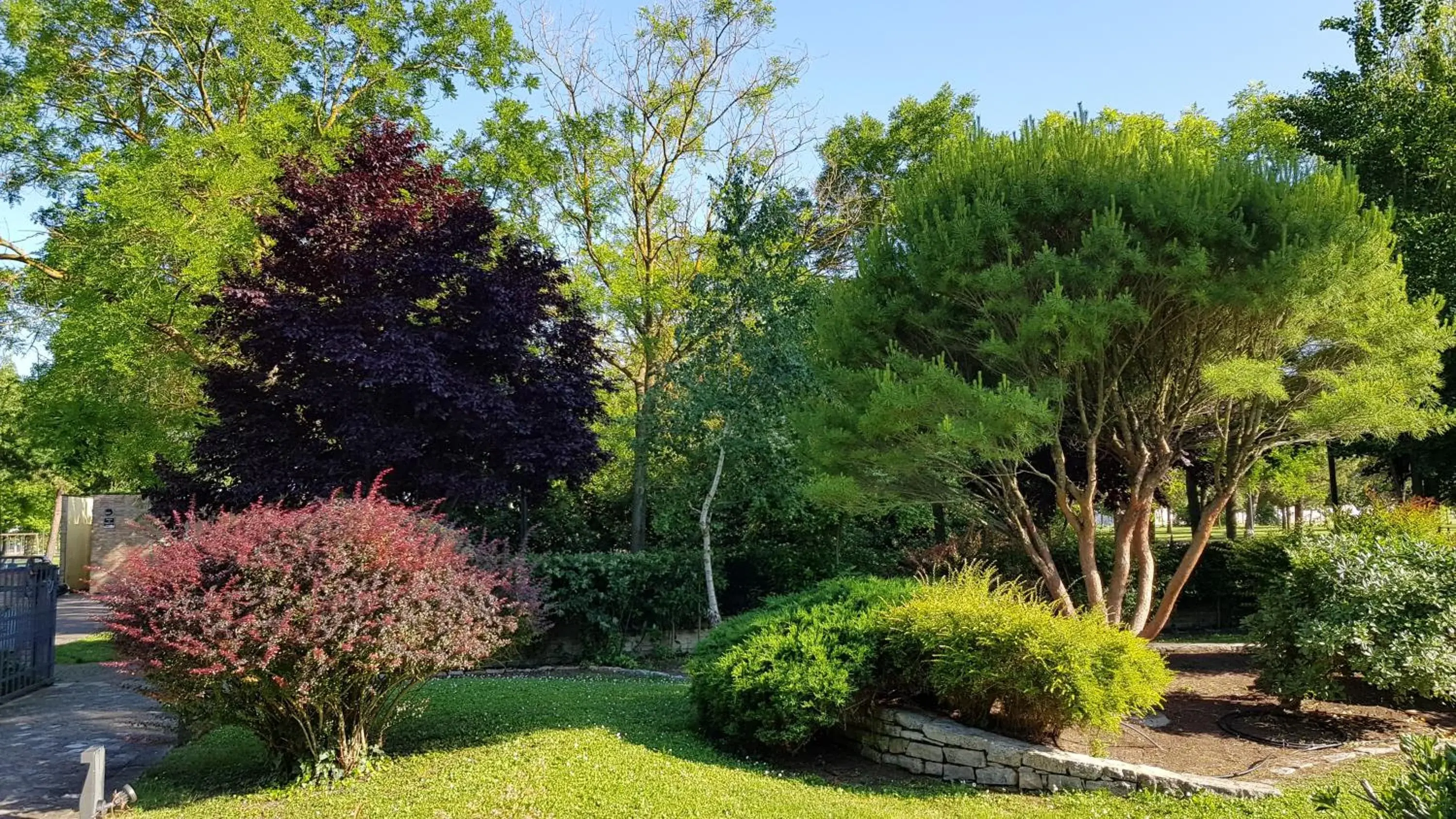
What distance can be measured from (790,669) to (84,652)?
41.8 ft

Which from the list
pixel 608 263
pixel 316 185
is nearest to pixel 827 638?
pixel 316 185

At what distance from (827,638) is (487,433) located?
5491 millimetres

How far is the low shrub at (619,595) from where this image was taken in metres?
11.9

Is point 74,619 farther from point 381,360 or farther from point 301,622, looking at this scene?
point 301,622

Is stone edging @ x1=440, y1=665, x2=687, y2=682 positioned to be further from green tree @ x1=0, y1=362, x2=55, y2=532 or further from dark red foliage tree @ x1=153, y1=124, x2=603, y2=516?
green tree @ x1=0, y1=362, x2=55, y2=532

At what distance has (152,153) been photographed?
1310 centimetres

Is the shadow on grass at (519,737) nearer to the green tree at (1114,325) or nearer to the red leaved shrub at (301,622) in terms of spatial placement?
the red leaved shrub at (301,622)

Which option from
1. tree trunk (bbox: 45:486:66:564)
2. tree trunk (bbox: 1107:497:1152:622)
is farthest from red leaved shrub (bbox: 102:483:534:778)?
tree trunk (bbox: 45:486:66:564)

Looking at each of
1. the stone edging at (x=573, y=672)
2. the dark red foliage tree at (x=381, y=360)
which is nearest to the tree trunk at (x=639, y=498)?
the stone edging at (x=573, y=672)

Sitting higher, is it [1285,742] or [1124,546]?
[1124,546]

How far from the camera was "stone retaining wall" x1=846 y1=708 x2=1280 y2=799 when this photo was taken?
555 cm

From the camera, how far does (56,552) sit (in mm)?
24125

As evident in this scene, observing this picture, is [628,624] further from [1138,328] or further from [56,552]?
[56,552]

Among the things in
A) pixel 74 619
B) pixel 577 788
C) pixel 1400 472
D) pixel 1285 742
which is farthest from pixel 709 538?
pixel 74 619
